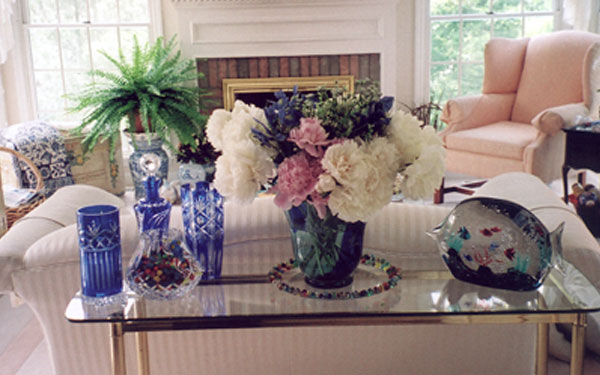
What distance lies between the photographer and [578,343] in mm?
1252

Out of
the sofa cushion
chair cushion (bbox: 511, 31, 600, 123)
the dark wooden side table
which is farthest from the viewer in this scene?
chair cushion (bbox: 511, 31, 600, 123)

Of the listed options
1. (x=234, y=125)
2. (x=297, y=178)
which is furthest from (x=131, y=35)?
(x=297, y=178)

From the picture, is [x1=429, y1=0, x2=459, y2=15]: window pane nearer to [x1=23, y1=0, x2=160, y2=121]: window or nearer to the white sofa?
[x1=23, y1=0, x2=160, y2=121]: window

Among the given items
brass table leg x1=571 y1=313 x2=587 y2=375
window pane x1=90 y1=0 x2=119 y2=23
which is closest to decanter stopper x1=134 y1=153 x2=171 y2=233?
brass table leg x1=571 y1=313 x2=587 y2=375

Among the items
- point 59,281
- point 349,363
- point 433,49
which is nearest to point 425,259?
point 349,363

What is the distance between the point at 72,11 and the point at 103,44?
35cm

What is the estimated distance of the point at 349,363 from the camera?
1646 mm

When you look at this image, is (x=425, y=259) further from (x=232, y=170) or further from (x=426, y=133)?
(x=232, y=170)

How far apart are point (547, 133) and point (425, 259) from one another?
269 centimetres

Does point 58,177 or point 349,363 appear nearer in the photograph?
point 349,363

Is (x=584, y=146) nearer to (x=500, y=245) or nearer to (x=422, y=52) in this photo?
(x=422, y=52)

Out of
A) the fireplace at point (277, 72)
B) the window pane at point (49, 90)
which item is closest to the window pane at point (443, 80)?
the fireplace at point (277, 72)

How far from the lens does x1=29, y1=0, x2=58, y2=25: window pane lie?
5.02m

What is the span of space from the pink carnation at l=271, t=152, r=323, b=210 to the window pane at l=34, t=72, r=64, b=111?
14.5 feet
